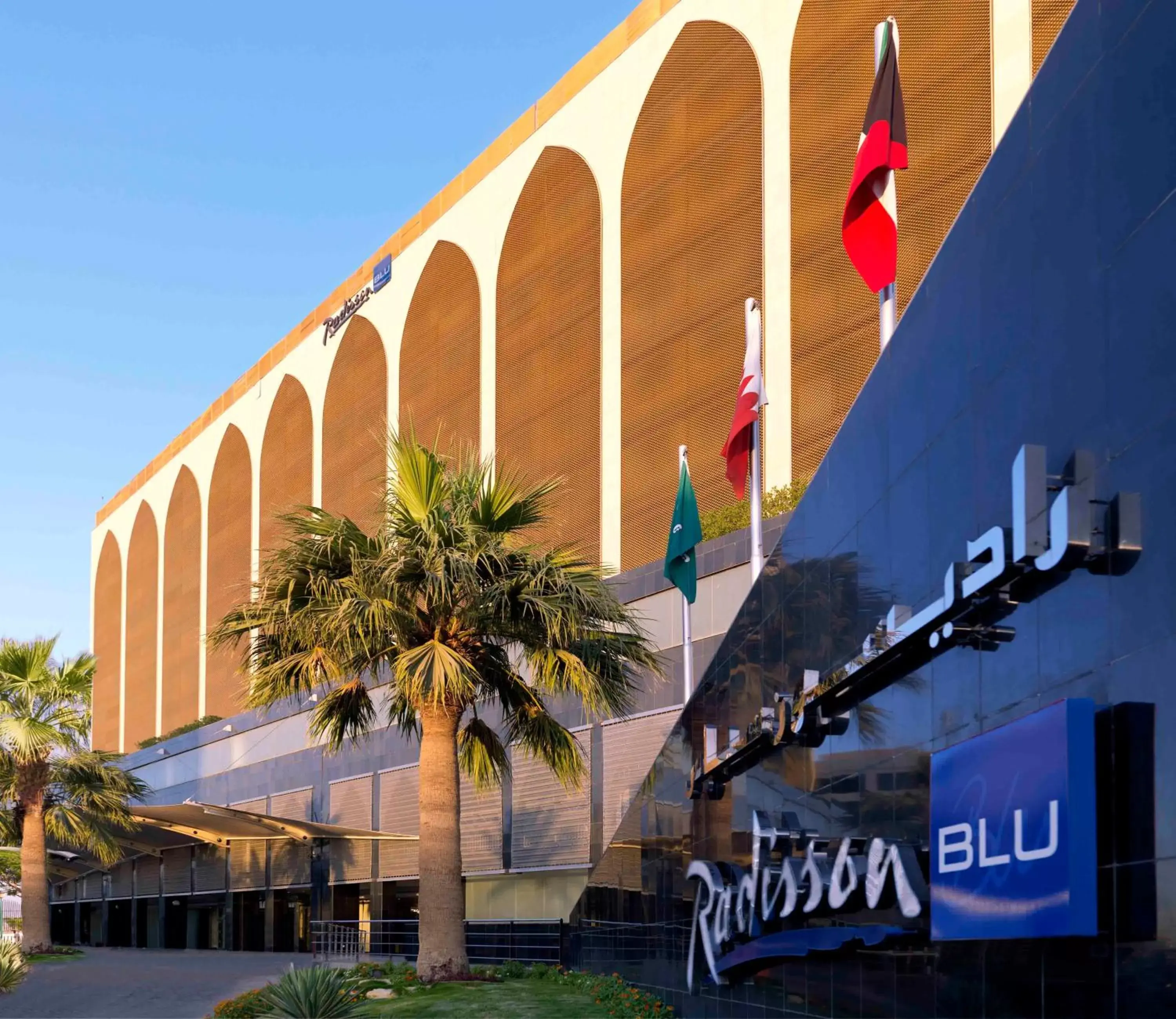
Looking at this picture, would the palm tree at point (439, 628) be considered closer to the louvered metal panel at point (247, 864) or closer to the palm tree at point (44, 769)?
the palm tree at point (44, 769)

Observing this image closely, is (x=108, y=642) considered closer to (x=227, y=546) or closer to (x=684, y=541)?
(x=227, y=546)

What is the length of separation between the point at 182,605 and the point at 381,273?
26785mm

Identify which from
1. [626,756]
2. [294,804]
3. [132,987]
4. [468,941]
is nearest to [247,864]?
[294,804]

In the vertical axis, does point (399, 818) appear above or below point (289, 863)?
above

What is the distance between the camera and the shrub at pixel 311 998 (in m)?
18.0

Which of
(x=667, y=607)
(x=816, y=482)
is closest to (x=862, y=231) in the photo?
(x=816, y=482)

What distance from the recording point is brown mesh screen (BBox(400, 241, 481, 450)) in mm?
49500

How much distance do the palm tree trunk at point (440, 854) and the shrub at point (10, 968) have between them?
950 centimetres

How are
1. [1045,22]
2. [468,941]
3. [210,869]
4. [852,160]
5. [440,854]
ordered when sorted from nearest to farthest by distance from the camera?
[440,854] < [1045,22] < [852,160] < [468,941] < [210,869]

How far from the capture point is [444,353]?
5172cm

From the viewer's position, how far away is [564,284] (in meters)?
44.0

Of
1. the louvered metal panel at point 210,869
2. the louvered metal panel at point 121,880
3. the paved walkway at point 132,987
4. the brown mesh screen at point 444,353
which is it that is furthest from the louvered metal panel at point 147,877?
the paved walkway at point 132,987

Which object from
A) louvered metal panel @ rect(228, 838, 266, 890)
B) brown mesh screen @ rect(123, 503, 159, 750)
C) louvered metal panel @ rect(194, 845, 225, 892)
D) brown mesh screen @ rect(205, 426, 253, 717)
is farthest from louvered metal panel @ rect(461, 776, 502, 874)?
brown mesh screen @ rect(123, 503, 159, 750)

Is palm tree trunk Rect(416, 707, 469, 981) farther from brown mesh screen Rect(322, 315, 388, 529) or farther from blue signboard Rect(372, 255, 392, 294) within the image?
blue signboard Rect(372, 255, 392, 294)
